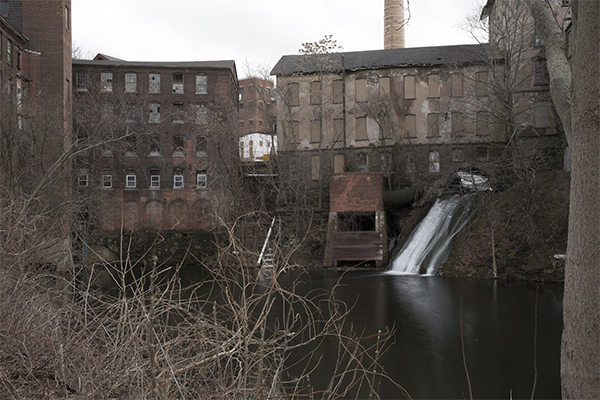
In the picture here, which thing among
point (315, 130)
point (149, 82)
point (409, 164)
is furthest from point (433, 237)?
point (149, 82)

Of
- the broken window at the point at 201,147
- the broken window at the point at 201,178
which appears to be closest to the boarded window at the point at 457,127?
the broken window at the point at 201,147

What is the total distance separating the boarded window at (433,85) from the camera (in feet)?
103

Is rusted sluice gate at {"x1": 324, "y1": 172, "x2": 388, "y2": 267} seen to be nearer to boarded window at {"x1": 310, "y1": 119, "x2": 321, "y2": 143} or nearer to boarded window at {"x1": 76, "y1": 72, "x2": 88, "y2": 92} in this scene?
boarded window at {"x1": 310, "y1": 119, "x2": 321, "y2": 143}

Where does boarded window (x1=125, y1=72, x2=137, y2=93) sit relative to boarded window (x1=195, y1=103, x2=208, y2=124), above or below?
above

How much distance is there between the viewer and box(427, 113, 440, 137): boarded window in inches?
1231

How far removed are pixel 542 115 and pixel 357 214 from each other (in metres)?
14.5

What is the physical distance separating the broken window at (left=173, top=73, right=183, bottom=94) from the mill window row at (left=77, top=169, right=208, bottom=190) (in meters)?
5.63

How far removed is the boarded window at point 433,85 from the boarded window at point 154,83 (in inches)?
727

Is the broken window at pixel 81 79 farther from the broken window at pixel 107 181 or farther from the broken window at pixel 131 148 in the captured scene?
the broken window at pixel 107 181

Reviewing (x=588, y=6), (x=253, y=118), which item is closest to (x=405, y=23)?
(x=588, y=6)

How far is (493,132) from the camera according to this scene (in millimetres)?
30328

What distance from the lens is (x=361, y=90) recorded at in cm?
3194

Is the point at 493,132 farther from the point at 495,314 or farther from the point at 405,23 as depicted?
the point at 405,23

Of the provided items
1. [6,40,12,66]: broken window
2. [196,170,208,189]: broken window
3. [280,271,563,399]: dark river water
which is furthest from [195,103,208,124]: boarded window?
[280,271,563,399]: dark river water
